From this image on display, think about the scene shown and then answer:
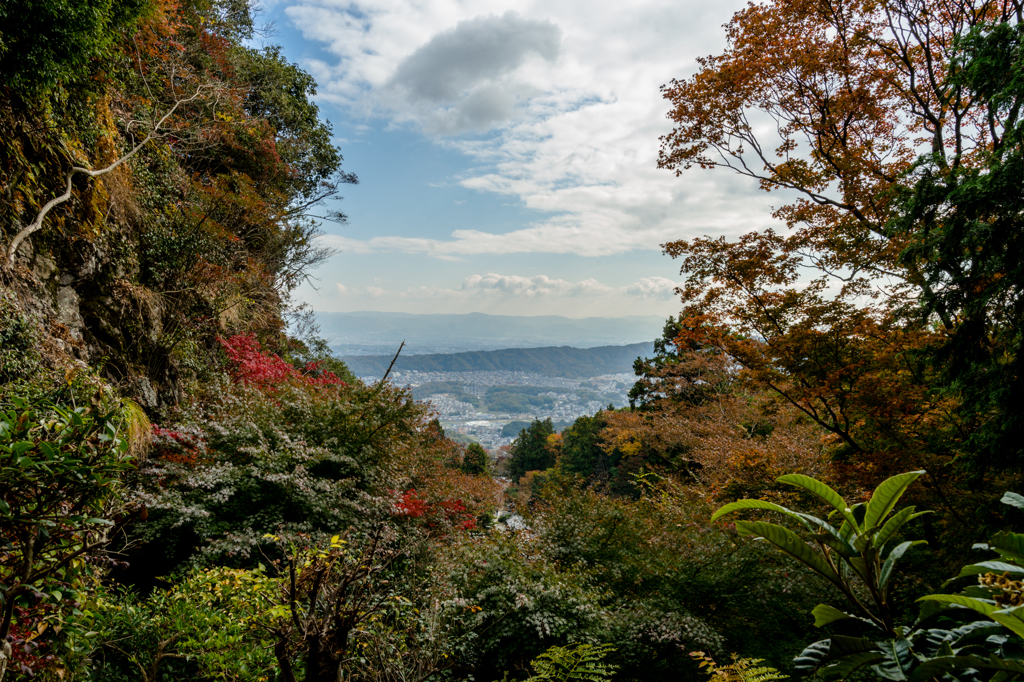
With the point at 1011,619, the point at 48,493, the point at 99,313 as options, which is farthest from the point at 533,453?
the point at 1011,619

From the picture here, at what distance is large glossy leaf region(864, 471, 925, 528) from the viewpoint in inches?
47.2

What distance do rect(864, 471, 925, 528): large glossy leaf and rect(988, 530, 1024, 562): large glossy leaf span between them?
28cm

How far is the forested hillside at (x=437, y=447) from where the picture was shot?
1831mm

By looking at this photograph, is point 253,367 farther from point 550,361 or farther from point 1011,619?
point 550,361

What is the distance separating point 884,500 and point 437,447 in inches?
335

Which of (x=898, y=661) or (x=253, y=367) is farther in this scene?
(x=253, y=367)

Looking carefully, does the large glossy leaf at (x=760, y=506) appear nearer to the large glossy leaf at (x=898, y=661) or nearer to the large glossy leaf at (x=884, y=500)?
the large glossy leaf at (x=884, y=500)

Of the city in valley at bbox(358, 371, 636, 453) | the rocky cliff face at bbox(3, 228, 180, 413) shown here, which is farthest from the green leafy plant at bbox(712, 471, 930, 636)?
the city in valley at bbox(358, 371, 636, 453)

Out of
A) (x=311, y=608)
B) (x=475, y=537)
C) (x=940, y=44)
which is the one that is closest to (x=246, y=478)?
(x=475, y=537)

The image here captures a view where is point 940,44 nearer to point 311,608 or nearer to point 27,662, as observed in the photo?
point 311,608

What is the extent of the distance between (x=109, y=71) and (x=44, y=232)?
2.51m

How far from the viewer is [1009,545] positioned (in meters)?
1.23

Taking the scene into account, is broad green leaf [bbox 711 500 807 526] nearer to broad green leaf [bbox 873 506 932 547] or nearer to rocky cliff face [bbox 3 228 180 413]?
broad green leaf [bbox 873 506 932 547]

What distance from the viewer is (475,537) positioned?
5930 millimetres
